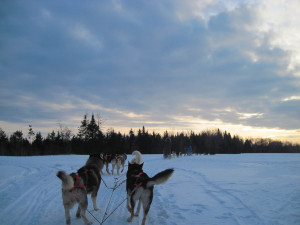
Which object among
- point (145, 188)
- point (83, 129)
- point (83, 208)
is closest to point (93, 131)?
point (83, 129)

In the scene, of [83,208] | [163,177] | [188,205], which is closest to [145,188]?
[163,177]

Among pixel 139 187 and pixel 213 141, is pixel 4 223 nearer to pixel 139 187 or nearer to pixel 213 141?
pixel 139 187

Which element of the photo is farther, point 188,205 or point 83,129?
point 83,129

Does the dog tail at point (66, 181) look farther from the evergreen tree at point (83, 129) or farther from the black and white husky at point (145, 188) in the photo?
the evergreen tree at point (83, 129)

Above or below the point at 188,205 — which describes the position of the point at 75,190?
above

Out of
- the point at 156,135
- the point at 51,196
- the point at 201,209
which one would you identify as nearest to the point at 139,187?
the point at 201,209

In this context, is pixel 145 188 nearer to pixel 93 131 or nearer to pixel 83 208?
pixel 83 208

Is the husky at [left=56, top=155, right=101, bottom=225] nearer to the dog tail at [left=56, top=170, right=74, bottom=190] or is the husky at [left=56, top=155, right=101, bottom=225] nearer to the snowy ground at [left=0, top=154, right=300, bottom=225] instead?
the dog tail at [left=56, top=170, right=74, bottom=190]

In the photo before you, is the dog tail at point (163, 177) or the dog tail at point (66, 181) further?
the dog tail at point (163, 177)

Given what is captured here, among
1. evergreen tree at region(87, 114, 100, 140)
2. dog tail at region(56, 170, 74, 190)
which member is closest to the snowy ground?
dog tail at region(56, 170, 74, 190)

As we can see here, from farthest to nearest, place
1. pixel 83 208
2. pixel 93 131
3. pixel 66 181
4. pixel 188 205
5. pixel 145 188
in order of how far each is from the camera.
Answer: pixel 93 131 < pixel 188 205 < pixel 145 188 < pixel 83 208 < pixel 66 181

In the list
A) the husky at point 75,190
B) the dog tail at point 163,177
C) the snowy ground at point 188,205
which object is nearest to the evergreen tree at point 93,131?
the snowy ground at point 188,205

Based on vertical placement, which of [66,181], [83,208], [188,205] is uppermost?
[66,181]

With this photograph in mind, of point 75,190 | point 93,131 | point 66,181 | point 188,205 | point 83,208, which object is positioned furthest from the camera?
point 93,131
